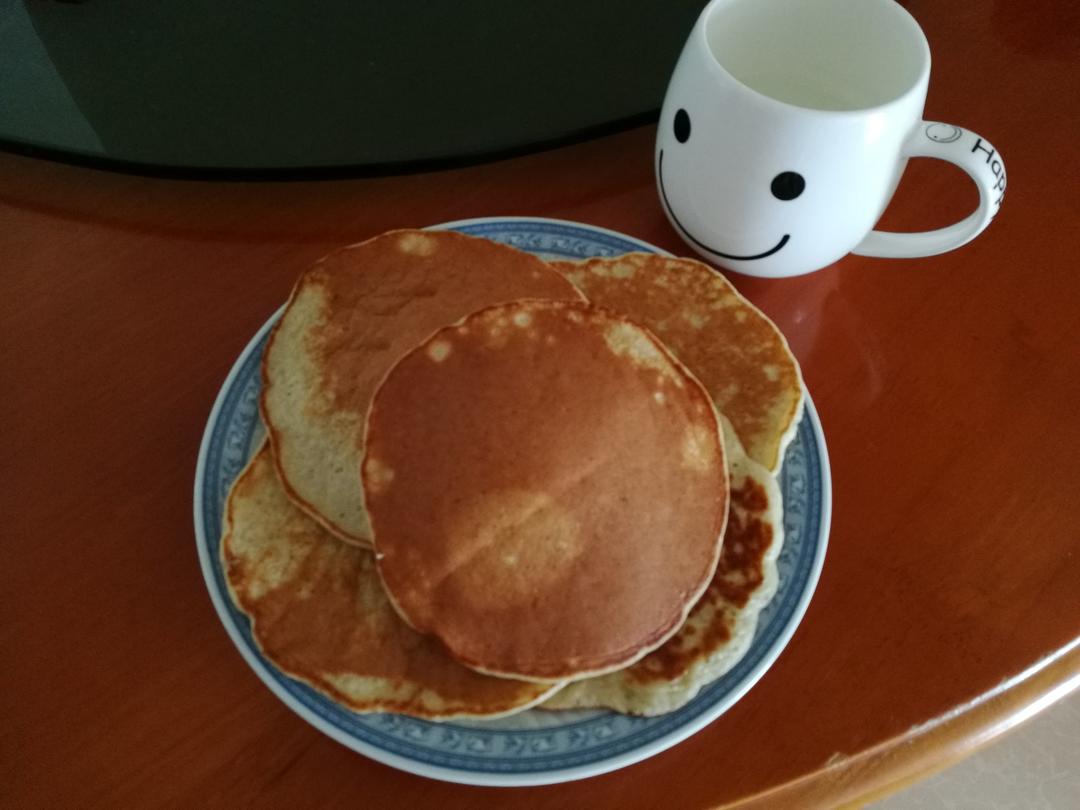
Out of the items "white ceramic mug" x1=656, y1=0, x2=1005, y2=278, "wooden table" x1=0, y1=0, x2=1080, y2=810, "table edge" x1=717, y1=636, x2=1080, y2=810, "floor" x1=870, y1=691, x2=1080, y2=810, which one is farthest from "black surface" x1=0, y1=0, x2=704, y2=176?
"floor" x1=870, y1=691, x2=1080, y2=810

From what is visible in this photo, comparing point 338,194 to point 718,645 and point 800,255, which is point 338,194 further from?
point 718,645

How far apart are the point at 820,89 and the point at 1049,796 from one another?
41.0 inches

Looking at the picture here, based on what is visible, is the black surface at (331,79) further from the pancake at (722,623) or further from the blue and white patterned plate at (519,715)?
the pancake at (722,623)

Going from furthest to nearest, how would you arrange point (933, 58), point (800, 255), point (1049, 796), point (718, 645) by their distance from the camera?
point (1049, 796) → point (933, 58) → point (800, 255) → point (718, 645)

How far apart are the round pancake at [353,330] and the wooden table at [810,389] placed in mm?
119

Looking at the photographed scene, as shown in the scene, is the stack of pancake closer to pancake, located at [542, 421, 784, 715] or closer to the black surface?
pancake, located at [542, 421, 784, 715]

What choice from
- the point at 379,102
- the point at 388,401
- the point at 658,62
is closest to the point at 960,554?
the point at 388,401

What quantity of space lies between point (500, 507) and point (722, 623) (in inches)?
7.4

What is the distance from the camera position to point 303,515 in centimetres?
64

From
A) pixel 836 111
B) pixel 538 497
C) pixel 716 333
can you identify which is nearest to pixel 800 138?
pixel 836 111

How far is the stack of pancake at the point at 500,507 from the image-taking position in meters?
0.56

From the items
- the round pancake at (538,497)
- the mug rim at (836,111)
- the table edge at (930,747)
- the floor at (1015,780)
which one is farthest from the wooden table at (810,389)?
the floor at (1015,780)

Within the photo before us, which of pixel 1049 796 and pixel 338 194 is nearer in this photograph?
pixel 338 194

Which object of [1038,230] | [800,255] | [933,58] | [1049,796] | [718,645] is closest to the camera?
[718,645]
